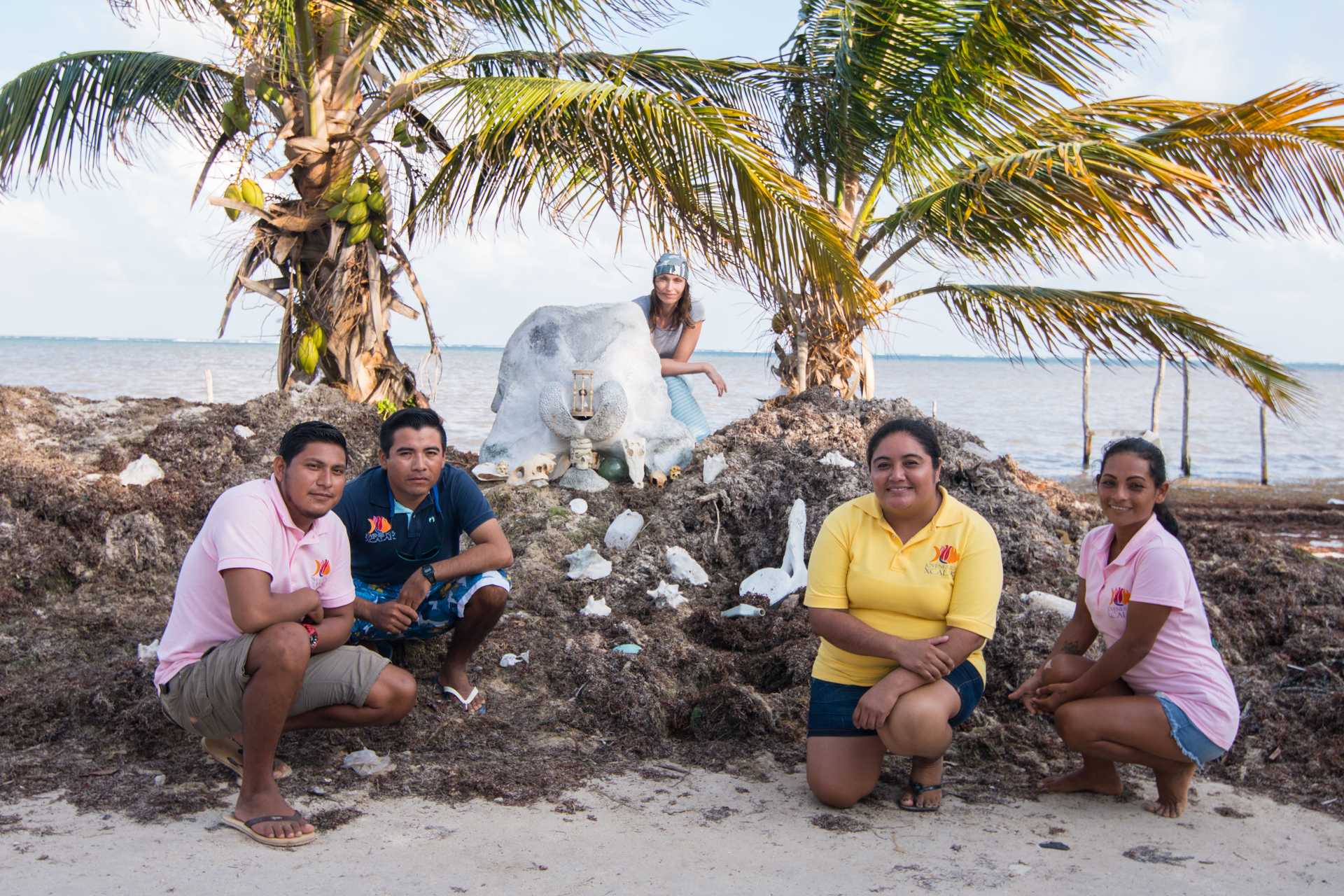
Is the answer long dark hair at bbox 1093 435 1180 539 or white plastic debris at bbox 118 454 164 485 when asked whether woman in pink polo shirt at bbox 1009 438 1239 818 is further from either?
white plastic debris at bbox 118 454 164 485

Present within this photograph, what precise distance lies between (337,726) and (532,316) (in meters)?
4.04

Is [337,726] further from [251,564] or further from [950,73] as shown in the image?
[950,73]

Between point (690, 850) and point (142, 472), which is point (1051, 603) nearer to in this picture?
point (690, 850)

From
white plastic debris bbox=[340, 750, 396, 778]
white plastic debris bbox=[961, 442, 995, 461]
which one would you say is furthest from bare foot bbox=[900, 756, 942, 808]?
white plastic debris bbox=[961, 442, 995, 461]

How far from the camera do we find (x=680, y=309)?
23.3ft

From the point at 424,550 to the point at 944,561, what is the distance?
6.48ft

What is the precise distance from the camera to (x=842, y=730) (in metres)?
3.36

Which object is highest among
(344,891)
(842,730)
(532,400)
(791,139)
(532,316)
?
(791,139)

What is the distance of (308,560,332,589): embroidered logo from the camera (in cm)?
330

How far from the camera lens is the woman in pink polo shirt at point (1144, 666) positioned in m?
3.19

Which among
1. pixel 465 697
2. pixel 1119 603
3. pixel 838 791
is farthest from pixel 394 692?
pixel 1119 603

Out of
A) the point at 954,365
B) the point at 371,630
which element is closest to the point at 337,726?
the point at 371,630

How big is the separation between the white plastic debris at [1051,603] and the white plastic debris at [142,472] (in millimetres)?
5118

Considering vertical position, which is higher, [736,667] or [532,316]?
[532,316]
